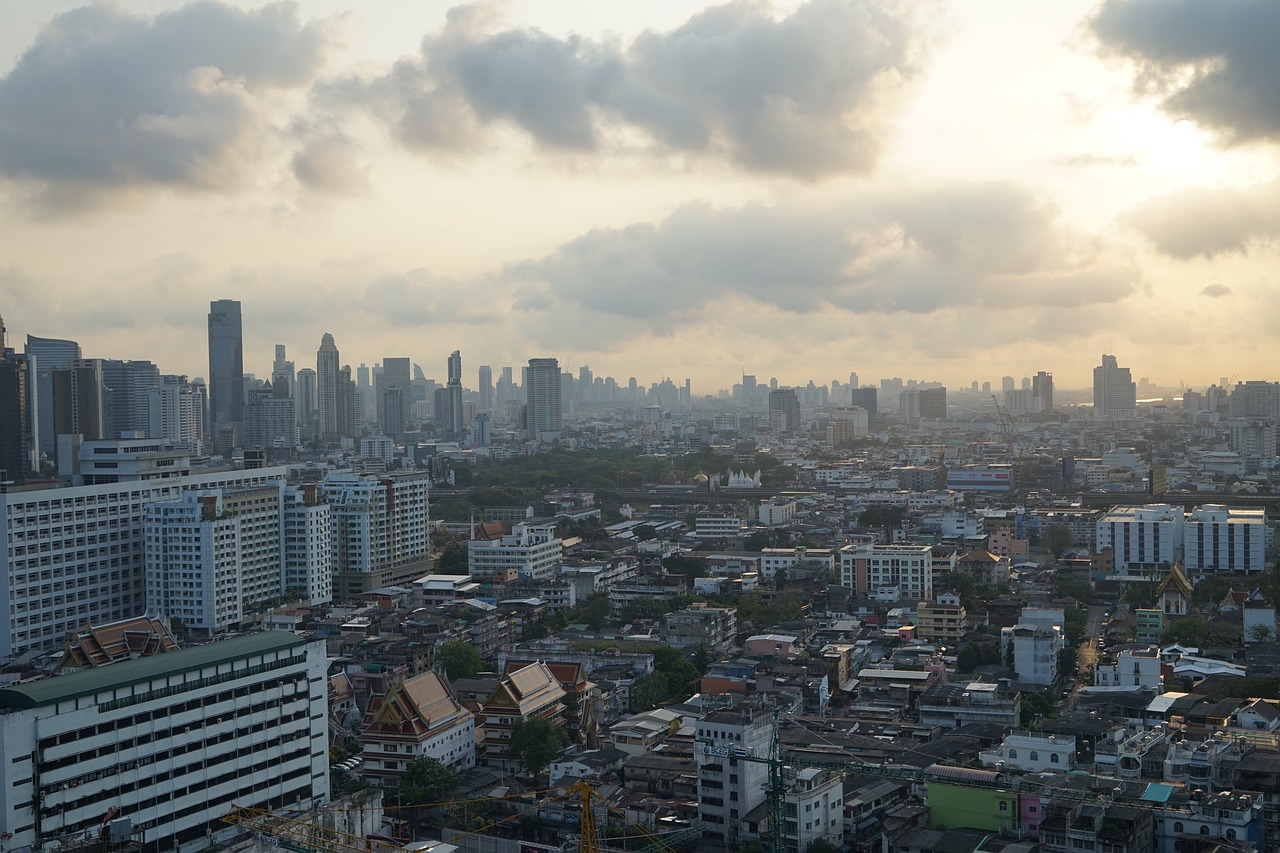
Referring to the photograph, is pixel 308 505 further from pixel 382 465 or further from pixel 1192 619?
pixel 382 465

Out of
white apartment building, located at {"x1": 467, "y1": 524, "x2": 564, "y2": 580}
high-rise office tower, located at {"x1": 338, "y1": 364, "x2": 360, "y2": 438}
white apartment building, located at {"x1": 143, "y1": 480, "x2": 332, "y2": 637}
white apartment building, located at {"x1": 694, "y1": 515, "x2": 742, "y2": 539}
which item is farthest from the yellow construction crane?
high-rise office tower, located at {"x1": 338, "y1": 364, "x2": 360, "y2": 438}

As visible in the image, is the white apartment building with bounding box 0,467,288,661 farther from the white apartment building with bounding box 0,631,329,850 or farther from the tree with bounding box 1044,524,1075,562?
the tree with bounding box 1044,524,1075,562

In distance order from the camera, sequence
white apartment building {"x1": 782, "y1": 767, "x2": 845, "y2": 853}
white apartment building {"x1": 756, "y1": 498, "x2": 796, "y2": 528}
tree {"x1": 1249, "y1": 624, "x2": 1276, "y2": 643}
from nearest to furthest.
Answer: white apartment building {"x1": 782, "y1": 767, "x2": 845, "y2": 853} < tree {"x1": 1249, "y1": 624, "x2": 1276, "y2": 643} < white apartment building {"x1": 756, "y1": 498, "x2": 796, "y2": 528}

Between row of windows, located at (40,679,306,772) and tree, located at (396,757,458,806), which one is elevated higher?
row of windows, located at (40,679,306,772)

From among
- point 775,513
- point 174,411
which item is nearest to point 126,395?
point 174,411

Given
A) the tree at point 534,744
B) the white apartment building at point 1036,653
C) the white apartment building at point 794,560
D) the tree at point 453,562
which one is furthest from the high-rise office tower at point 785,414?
the tree at point 534,744

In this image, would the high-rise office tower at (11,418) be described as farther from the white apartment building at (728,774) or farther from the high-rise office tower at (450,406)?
the high-rise office tower at (450,406)
